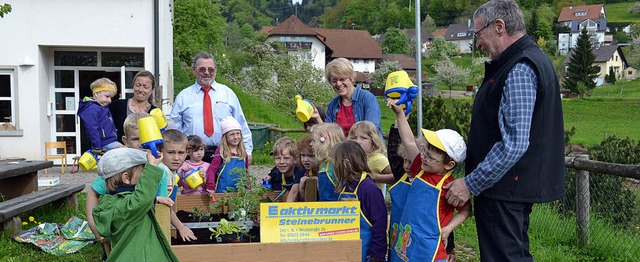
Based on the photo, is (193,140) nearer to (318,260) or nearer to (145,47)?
(318,260)

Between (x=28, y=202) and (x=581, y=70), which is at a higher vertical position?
(x=581, y=70)

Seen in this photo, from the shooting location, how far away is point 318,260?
142 inches

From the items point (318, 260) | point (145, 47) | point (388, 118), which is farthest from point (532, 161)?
point (388, 118)

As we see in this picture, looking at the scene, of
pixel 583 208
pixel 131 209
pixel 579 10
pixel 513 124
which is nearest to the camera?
pixel 513 124

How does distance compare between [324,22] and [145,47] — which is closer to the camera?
[145,47]

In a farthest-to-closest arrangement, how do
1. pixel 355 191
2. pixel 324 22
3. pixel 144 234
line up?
1. pixel 324 22
2. pixel 355 191
3. pixel 144 234

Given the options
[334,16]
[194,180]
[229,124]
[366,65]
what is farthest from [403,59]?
[194,180]

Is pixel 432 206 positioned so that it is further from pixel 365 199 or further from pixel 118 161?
pixel 118 161

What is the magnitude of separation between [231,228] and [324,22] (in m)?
157

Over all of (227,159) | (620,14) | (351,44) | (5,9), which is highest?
(620,14)

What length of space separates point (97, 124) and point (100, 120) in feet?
0.14

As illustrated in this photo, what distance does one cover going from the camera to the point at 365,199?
3.84m

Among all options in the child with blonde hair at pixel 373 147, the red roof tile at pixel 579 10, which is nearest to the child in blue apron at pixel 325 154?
the child with blonde hair at pixel 373 147

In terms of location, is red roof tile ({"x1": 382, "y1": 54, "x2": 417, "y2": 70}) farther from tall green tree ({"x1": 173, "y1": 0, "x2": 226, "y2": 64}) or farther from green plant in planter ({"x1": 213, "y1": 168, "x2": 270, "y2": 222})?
green plant in planter ({"x1": 213, "y1": 168, "x2": 270, "y2": 222})
